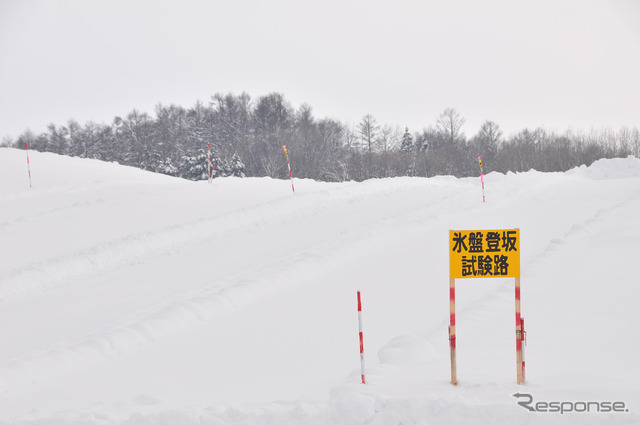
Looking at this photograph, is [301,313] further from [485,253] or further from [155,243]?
[155,243]

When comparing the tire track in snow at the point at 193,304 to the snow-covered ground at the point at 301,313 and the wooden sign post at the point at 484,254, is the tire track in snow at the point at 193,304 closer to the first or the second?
the snow-covered ground at the point at 301,313

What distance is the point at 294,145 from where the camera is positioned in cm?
6862

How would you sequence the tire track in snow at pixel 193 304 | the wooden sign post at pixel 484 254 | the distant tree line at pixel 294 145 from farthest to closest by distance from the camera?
1. the distant tree line at pixel 294 145
2. the tire track in snow at pixel 193 304
3. the wooden sign post at pixel 484 254

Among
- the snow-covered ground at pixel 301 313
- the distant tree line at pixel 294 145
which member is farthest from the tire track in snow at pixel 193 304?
the distant tree line at pixel 294 145

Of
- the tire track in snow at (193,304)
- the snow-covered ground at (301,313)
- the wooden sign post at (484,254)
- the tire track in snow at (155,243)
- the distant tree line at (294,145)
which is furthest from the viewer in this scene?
Result: the distant tree line at (294,145)

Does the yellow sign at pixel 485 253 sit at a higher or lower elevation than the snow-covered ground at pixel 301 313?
higher

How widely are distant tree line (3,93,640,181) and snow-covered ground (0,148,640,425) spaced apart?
42014mm

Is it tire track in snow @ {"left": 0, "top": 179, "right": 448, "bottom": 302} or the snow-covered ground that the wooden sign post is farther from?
tire track in snow @ {"left": 0, "top": 179, "right": 448, "bottom": 302}

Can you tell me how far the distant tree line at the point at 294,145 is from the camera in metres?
67.0

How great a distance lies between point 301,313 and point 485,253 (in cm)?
418

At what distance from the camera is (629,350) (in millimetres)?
6625

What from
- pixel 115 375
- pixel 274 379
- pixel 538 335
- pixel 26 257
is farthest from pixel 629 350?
pixel 26 257

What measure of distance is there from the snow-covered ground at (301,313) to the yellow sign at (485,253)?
1155 mm

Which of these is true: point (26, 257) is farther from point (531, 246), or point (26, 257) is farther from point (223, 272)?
point (531, 246)
